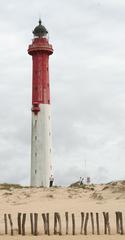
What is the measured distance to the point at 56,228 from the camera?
26.1m

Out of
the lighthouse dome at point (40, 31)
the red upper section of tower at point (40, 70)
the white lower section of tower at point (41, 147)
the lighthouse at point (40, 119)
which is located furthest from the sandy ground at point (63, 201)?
the lighthouse dome at point (40, 31)

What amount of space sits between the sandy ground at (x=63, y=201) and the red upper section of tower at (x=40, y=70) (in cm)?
1066

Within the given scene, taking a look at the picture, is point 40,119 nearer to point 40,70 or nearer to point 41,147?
point 41,147

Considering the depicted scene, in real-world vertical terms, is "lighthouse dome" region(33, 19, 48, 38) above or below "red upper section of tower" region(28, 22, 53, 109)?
above

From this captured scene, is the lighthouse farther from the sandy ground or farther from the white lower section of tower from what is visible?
the sandy ground

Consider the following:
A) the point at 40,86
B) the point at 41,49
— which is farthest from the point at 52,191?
the point at 41,49

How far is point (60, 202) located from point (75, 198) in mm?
1449

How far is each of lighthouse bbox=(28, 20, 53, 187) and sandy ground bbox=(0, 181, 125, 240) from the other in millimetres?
7293

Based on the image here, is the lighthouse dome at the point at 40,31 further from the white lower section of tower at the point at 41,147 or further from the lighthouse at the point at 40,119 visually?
the white lower section of tower at the point at 41,147

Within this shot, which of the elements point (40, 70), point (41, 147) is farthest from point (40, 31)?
point (41, 147)

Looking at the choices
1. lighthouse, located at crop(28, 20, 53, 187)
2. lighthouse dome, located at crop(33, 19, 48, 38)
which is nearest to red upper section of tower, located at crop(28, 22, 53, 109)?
lighthouse, located at crop(28, 20, 53, 187)

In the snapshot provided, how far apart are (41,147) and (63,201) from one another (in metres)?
12.8

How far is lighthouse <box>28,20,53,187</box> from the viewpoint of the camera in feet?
152

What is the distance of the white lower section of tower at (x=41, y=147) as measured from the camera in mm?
46219
